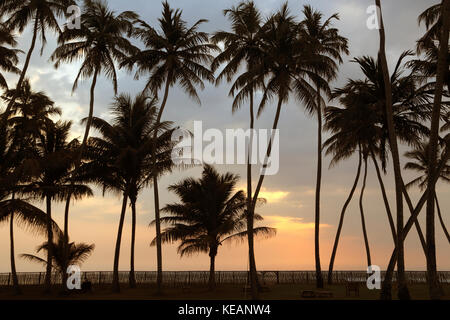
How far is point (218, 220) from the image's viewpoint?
112ft

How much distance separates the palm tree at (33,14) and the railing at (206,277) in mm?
16662

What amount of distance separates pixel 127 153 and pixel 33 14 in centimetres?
985

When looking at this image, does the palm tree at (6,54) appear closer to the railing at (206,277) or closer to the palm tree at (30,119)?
the palm tree at (30,119)

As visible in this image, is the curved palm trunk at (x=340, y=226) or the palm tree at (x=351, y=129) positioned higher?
the palm tree at (x=351, y=129)

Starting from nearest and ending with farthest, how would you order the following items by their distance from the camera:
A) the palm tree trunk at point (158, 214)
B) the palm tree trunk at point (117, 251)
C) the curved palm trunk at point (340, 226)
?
1. the palm tree trunk at point (158, 214)
2. the palm tree trunk at point (117, 251)
3. the curved palm trunk at point (340, 226)

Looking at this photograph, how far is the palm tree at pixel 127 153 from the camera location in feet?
104

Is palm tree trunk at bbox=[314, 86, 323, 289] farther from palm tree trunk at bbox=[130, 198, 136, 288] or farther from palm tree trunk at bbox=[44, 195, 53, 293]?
palm tree trunk at bbox=[44, 195, 53, 293]

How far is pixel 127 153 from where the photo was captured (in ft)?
102

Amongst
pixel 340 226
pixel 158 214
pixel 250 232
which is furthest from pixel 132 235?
pixel 340 226

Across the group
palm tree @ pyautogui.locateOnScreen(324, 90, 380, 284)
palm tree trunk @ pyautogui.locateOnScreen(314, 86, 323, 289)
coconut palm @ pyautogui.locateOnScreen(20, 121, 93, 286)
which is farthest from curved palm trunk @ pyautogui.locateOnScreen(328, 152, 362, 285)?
coconut palm @ pyautogui.locateOnScreen(20, 121, 93, 286)

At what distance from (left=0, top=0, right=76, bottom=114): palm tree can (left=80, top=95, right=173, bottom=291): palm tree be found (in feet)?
21.6

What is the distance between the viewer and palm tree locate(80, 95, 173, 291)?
3166 centimetres

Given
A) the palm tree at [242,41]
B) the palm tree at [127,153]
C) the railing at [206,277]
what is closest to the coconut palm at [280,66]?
the palm tree at [242,41]
